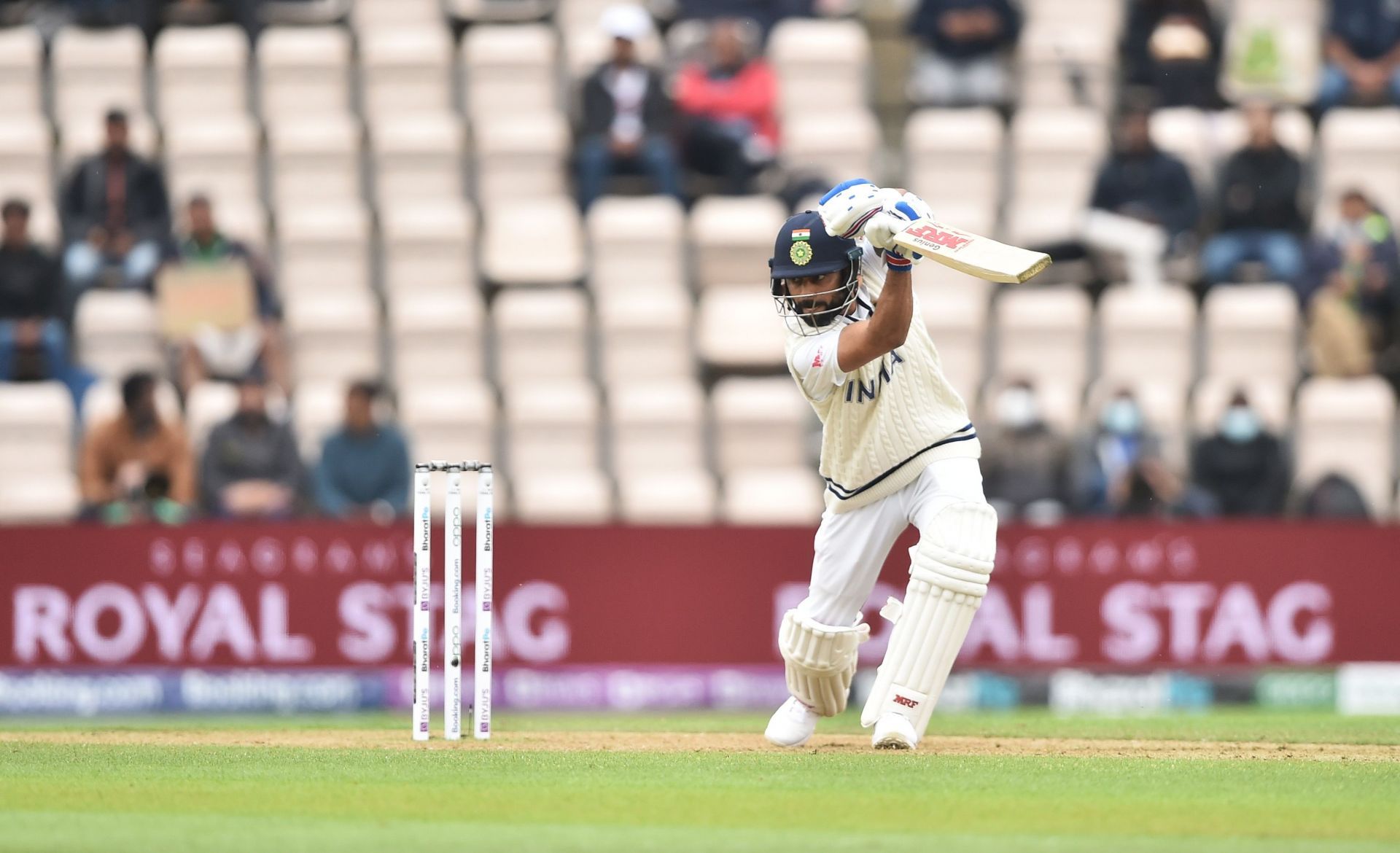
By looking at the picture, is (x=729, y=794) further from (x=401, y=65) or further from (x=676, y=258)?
(x=401, y=65)

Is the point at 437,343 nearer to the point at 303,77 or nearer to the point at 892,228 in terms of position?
the point at 303,77

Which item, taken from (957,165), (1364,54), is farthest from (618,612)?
(1364,54)

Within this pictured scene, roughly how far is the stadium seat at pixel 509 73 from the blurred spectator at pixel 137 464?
362 cm

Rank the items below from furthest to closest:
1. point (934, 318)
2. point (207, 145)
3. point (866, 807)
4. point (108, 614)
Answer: point (207, 145) < point (934, 318) < point (108, 614) < point (866, 807)

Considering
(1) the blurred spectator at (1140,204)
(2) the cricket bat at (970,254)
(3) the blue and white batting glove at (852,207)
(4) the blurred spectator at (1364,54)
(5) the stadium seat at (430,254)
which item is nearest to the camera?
(2) the cricket bat at (970,254)

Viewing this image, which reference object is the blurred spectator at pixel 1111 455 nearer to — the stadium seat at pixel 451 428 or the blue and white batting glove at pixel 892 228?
the stadium seat at pixel 451 428

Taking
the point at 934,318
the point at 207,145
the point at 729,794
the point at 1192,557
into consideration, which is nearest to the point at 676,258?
the point at 934,318

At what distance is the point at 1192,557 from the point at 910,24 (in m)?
4.97

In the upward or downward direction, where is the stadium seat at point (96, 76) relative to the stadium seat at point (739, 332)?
upward

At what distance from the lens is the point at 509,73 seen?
14984mm

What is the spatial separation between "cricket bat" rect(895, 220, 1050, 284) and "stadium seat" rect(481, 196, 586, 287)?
23.4ft

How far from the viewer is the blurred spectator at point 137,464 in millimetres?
12242

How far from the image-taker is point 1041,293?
13750mm

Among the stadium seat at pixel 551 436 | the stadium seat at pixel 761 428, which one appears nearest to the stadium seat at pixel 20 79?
the stadium seat at pixel 551 436
